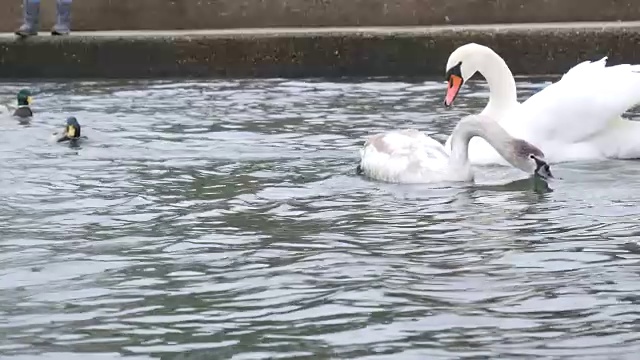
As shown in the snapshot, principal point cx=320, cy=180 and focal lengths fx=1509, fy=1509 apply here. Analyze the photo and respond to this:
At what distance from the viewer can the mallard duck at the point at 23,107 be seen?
13.8m

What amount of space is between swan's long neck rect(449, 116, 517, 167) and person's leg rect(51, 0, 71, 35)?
436 inches

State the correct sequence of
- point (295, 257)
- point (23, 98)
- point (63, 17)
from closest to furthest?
point (295, 257) < point (23, 98) < point (63, 17)

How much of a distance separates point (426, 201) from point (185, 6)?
12.6 meters

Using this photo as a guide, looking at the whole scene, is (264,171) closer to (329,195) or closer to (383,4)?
(329,195)

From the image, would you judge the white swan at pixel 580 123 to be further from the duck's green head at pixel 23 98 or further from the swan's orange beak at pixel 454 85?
the duck's green head at pixel 23 98

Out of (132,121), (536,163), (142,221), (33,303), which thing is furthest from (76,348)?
(132,121)

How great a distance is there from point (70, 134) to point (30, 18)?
8.05m

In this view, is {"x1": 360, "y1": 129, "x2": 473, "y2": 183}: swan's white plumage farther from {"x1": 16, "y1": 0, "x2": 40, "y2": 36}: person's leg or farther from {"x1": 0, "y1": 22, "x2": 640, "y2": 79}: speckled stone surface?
{"x1": 16, "y1": 0, "x2": 40, "y2": 36}: person's leg

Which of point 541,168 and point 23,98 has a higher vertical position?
point 541,168

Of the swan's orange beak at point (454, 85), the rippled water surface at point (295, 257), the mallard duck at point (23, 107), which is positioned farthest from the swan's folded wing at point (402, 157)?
the mallard duck at point (23, 107)

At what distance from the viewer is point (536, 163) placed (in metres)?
9.27

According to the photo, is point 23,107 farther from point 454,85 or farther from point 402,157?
point 402,157

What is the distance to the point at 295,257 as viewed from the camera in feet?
22.8

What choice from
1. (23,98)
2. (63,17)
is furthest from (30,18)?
(23,98)
